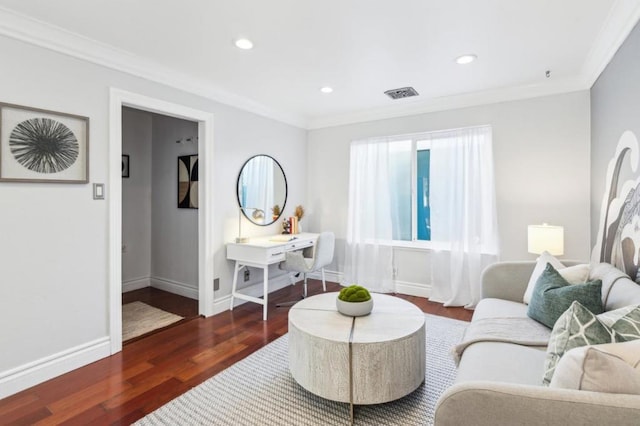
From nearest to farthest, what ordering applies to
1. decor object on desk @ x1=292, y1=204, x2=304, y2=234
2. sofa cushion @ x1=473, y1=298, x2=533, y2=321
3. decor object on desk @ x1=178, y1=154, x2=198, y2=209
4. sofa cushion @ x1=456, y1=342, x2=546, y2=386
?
sofa cushion @ x1=456, y1=342, x2=546, y2=386, sofa cushion @ x1=473, y1=298, x2=533, y2=321, decor object on desk @ x1=178, y1=154, x2=198, y2=209, decor object on desk @ x1=292, y1=204, x2=304, y2=234

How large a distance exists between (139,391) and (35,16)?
8.08 feet

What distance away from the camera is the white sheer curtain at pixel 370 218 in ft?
13.7

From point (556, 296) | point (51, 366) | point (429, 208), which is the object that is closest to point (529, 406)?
point (556, 296)

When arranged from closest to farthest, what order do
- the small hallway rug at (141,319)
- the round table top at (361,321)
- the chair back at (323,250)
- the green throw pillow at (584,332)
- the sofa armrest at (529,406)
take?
the sofa armrest at (529,406) → the green throw pillow at (584,332) → the round table top at (361,321) → the small hallway rug at (141,319) → the chair back at (323,250)

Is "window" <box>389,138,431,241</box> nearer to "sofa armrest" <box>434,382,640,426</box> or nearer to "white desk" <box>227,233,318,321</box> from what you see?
"white desk" <box>227,233,318,321</box>

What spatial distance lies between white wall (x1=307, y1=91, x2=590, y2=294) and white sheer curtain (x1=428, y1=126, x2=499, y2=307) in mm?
111

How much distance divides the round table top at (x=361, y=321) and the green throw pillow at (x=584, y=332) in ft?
2.45

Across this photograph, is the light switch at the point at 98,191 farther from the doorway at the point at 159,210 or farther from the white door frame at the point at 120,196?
the doorway at the point at 159,210

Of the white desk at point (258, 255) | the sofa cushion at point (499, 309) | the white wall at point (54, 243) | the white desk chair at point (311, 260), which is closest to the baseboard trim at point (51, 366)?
the white wall at point (54, 243)

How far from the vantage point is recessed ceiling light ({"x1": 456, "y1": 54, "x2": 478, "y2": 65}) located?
2627 millimetres

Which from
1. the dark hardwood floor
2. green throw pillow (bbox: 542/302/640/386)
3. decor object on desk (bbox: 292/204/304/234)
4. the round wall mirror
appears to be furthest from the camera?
decor object on desk (bbox: 292/204/304/234)

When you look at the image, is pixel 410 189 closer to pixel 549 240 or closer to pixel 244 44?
pixel 549 240

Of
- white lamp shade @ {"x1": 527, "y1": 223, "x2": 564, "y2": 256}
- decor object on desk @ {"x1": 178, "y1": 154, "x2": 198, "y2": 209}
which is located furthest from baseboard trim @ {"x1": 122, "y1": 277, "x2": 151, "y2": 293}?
white lamp shade @ {"x1": 527, "y1": 223, "x2": 564, "y2": 256}

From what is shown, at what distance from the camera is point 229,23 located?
2.16 metres
